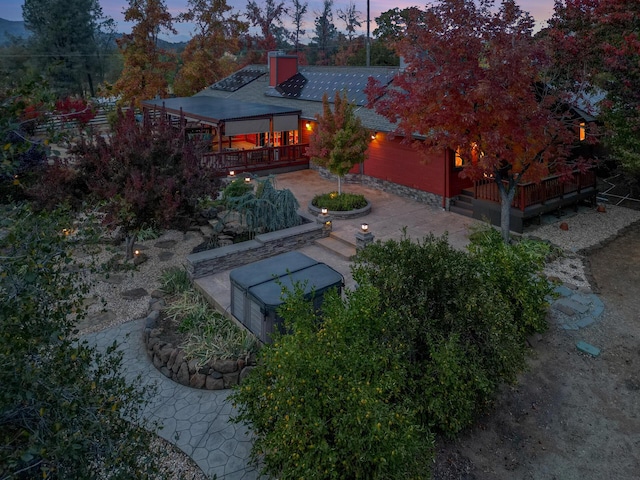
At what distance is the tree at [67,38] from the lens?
45781 mm

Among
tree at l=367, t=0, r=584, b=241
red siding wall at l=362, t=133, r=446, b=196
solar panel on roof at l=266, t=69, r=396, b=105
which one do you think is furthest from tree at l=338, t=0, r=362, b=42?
tree at l=367, t=0, r=584, b=241

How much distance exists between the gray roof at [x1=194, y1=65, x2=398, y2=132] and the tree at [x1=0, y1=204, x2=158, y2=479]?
1529 cm

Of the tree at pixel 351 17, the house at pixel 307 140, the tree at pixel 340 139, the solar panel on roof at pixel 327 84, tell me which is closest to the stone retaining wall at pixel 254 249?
the house at pixel 307 140

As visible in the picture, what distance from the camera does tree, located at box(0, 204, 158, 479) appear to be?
2.64m

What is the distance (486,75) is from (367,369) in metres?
8.30

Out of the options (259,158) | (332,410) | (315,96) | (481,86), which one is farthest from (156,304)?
(315,96)

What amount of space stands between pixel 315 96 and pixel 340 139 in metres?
8.88

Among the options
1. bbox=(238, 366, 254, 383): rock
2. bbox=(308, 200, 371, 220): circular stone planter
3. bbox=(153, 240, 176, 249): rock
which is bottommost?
bbox=(238, 366, 254, 383): rock

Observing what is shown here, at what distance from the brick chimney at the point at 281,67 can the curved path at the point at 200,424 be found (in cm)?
2086

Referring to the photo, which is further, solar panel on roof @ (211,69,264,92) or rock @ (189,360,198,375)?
solar panel on roof @ (211,69,264,92)

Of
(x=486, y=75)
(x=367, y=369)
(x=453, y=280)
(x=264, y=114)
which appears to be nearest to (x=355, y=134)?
(x=486, y=75)

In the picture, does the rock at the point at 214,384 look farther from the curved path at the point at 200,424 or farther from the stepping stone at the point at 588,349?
the stepping stone at the point at 588,349

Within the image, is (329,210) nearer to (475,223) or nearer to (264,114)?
(475,223)

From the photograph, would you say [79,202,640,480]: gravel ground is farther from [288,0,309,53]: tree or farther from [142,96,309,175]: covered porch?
[288,0,309,53]: tree
